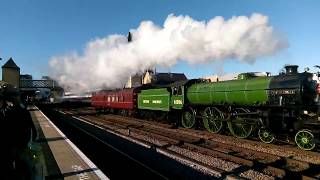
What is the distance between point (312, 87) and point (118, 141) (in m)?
9.50

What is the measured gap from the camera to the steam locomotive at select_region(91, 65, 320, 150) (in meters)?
15.1

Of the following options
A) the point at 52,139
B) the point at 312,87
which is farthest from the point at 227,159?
the point at 52,139

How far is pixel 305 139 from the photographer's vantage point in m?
14.6

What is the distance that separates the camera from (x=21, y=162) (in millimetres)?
5117

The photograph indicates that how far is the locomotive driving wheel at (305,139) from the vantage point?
567 inches

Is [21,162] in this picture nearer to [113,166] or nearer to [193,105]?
[113,166]

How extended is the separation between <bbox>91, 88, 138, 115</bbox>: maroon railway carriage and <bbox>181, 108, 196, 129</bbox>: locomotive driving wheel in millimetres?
9676

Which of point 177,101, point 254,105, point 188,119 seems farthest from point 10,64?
point 254,105

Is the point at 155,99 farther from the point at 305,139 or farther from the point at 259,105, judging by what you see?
the point at 305,139

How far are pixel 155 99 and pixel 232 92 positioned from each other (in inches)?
400

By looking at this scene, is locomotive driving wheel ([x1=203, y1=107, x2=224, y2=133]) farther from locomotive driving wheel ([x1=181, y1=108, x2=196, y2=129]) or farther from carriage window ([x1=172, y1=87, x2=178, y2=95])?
carriage window ([x1=172, y1=87, x2=178, y2=95])

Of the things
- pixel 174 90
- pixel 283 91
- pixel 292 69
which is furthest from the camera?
pixel 174 90

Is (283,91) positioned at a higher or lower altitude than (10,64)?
lower

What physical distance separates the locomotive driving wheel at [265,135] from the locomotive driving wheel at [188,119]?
6127 mm
